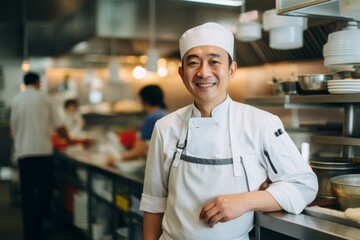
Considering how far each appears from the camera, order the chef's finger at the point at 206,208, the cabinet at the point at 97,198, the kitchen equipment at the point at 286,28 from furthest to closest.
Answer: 1. the cabinet at the point at 97,198
2. the kitchen equipment at the point at 286,28
3. the chef's finger at the point at 206,208

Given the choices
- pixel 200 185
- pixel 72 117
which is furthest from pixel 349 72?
pixel 72 117

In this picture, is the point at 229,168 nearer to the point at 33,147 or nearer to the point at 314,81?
the point at 314,81

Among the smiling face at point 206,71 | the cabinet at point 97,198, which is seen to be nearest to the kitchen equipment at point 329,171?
the smiling face at point 206,71

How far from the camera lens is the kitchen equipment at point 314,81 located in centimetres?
238

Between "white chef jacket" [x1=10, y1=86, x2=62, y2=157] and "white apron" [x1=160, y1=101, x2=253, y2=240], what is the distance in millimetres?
3326

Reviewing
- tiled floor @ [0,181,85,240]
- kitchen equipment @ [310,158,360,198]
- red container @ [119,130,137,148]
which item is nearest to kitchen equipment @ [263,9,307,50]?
kitchen equipment @ [310,158,360,198]

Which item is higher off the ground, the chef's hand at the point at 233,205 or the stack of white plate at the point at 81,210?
the chef's hand at the point at 233,205

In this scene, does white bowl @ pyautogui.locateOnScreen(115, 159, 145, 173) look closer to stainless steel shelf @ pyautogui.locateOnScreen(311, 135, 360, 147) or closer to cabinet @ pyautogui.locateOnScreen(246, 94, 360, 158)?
cabinet @ pyautogui.locateOnScreen(246, 94, 360, 158)

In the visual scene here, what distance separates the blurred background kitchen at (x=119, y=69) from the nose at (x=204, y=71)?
2.13 feet

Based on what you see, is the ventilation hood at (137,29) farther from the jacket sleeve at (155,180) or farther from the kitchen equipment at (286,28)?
the jacket sleeve at (155,180)

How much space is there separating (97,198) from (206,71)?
294cm

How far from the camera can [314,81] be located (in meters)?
2.40

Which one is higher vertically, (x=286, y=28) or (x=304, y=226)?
(x=286, y=28)

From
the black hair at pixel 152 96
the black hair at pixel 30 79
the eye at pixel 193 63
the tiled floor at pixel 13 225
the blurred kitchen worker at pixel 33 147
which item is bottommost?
the tiled floor at pixel 13 225
